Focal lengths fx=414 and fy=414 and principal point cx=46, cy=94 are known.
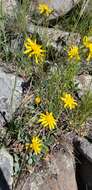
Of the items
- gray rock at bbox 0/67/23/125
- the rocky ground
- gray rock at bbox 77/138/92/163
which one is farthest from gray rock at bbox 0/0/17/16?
gray rock at bbox 77/138/92/163

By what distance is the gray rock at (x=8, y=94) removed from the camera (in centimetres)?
291

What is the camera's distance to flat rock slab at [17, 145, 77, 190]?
8.84 ft

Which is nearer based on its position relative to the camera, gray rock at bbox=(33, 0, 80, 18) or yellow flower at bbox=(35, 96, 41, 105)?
yellow flower at bbox=(35, 96, 41, 105)

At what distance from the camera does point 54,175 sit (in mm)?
2783

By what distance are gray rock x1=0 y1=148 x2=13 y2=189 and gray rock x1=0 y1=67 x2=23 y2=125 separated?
256 millimetres

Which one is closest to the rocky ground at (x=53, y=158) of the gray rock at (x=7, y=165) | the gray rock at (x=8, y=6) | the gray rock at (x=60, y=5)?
the gray rock at (x=7, y=165)

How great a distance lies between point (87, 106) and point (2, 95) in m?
0.62

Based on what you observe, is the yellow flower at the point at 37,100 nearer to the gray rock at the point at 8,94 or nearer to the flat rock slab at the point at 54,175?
the gray rock at the point at 8,94

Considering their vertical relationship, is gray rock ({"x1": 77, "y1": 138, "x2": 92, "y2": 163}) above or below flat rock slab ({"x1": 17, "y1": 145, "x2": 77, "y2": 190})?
above

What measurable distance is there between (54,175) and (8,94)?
672 mm

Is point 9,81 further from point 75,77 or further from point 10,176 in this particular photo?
point 10,176

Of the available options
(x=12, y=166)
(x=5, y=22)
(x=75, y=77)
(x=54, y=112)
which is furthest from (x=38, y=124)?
(x=5, y=22)

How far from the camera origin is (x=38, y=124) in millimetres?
2834

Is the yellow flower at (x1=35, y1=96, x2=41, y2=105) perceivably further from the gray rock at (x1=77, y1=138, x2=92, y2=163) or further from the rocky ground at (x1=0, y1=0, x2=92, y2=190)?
the gray rock at (x1=77, y1=138, x2=92, y2=163)
